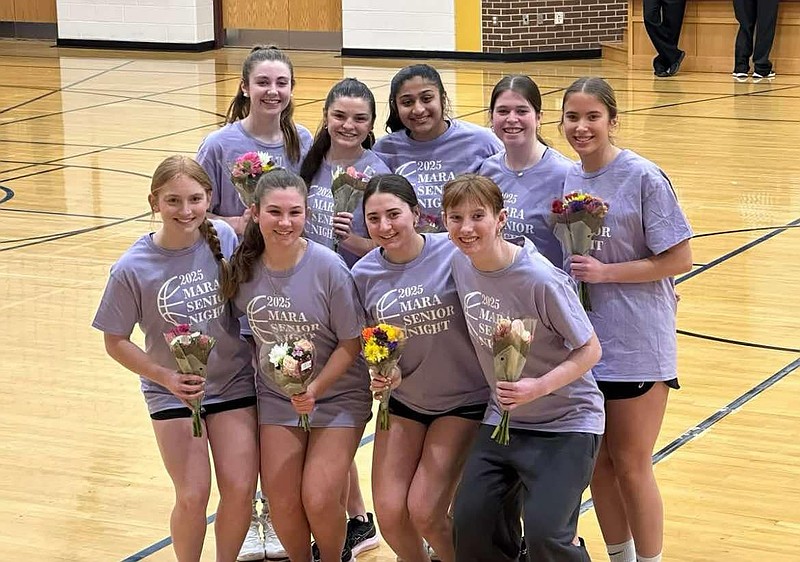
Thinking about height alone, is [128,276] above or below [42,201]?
above

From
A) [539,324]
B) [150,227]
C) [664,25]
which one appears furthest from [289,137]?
[664,25]

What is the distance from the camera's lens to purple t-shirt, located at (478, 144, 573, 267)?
3947 millimetres

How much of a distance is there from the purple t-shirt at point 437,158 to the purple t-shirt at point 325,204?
85 mm

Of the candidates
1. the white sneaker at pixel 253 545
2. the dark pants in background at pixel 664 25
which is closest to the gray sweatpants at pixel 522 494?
the white sneaker at pixel 253 545

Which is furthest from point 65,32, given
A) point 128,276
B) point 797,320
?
point 128,276

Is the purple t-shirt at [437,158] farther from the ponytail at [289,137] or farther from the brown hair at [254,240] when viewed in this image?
the brown hair at [254,240]

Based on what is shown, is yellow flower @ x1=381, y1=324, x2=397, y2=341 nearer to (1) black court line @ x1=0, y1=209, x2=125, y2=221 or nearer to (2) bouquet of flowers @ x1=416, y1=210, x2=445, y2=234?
(2) bouquet of flowers @ x1=416, y1=210, x2=445, y2=234

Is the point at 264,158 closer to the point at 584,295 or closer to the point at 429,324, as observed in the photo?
the point at 429,324

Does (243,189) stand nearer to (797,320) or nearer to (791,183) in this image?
(797,320)

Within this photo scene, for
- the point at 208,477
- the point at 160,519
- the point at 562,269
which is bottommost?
the point at 160,519

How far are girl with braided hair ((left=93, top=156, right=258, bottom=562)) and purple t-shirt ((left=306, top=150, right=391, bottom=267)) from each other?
1.52 feet

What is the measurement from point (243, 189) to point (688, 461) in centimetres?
197

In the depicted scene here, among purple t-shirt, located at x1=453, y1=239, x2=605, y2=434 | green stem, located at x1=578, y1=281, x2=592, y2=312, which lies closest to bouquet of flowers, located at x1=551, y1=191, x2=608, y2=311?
green stem, located at x1=578, y1=281, x2=592, y2=312

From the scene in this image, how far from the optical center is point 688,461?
4887 millimetres
